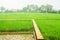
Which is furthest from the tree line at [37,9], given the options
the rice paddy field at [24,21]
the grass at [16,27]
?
the grass at [16,27]

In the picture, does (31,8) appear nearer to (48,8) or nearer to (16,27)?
(48,8)

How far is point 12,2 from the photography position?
5984 millimetres

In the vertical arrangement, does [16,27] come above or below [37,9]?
below

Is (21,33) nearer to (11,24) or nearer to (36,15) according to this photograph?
(11,24)

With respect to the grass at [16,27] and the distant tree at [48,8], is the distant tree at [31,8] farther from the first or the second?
the grass at [16,27]

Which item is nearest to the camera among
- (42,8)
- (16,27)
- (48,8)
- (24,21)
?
(16,27)

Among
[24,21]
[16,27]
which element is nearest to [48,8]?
[24,21]

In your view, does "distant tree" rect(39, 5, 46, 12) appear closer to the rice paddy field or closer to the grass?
the rice paddy field

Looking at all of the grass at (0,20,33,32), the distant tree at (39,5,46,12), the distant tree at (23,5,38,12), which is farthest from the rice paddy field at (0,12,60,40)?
the distant tree at (39,5,46,12)

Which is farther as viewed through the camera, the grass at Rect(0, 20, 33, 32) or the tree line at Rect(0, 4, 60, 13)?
the tree line at Rect(0, 4, 60, 13)

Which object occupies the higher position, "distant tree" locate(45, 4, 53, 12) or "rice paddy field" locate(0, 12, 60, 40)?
"distant tree" locate(45, 4, 53, 12)

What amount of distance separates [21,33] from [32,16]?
626 millimetres

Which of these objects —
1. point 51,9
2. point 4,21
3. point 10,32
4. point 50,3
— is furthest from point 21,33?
point 50,3

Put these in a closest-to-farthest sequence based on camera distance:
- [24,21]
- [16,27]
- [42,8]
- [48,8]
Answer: [16,27]
[24,21]
[48,8]
[42,8]
